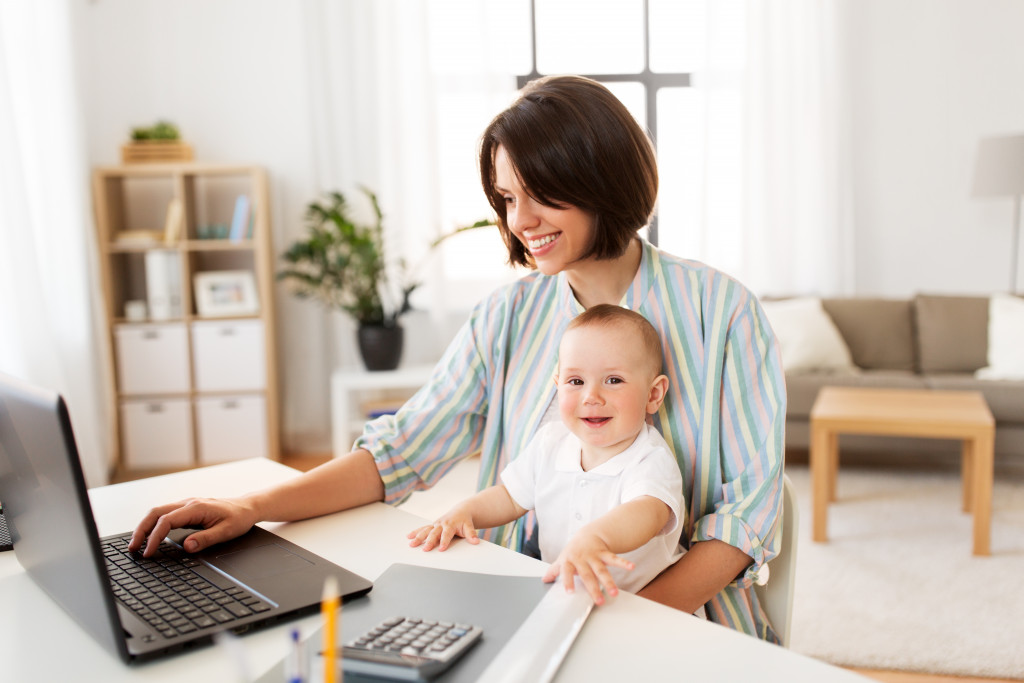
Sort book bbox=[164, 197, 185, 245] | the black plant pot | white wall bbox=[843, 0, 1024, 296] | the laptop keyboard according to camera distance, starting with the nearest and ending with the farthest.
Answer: the laptop keyboard, book bbox=[164, 197, 185, 245], the black plant pot, white wall bbox=[843, 0, 1024, 296]

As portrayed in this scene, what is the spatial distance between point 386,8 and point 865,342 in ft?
9.81

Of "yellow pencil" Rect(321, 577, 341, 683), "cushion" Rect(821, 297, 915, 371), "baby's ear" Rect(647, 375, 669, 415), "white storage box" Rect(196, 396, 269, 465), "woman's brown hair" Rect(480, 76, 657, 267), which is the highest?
"woman's brown hair" Rect(480, 76, 657, 267)

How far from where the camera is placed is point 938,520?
3225 millimetres

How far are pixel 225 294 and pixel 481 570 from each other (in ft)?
11.3

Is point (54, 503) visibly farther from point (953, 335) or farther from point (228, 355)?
point (953, 335)

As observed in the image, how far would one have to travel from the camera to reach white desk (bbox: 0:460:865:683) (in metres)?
0.74

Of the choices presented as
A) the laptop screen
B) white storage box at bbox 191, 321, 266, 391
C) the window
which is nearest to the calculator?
the laptop screen

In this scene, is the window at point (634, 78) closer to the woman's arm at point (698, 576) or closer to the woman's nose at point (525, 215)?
the woman's nose at point (525, 215)

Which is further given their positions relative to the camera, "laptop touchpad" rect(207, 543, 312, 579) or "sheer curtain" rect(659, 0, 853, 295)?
"sheer curtain" rect(659, 0, 853, 295)

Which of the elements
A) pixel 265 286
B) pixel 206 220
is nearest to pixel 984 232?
pixel 265 286

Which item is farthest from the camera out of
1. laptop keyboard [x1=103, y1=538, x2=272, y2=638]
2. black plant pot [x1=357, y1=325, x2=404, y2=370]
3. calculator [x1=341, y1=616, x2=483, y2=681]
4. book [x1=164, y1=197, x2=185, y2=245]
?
black plant pot [x1=357, y1=325, x2=404, y2=370]

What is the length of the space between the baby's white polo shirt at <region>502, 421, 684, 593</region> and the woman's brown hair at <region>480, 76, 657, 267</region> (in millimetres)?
309

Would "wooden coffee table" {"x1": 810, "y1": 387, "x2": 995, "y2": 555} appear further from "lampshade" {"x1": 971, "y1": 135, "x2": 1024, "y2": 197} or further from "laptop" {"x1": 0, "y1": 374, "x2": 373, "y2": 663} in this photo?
"laptop" {"x1": 0, "y1": 374, "x2": 373, "y2": 663}

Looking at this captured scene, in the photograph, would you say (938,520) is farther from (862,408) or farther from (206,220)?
(206,220)
